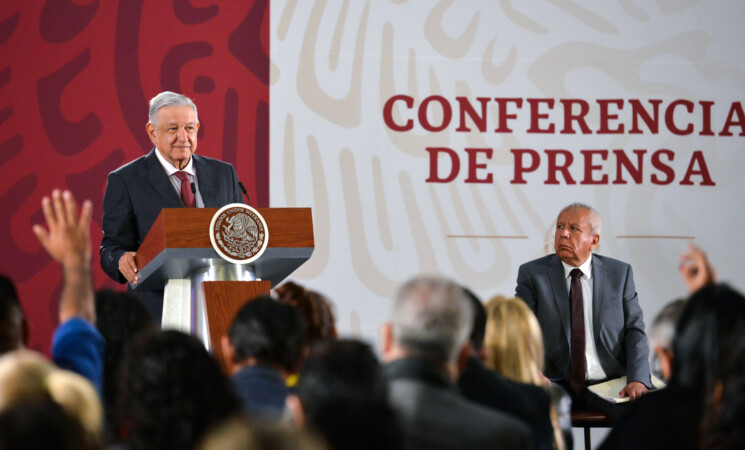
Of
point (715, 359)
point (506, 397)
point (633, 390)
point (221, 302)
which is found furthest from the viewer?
point (633, 390)

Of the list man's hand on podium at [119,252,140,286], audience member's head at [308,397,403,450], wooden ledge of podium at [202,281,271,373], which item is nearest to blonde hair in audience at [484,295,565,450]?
wooden ledge of podium at [202,281,271,373]

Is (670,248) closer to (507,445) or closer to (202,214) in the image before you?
(202,214)

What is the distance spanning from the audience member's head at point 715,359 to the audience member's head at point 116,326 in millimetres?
1285

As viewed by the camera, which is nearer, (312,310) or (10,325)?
(10,325)

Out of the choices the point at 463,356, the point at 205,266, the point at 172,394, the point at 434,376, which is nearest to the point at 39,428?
the point at 172,394

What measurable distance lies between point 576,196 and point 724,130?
112cm

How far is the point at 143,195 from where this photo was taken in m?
4.12

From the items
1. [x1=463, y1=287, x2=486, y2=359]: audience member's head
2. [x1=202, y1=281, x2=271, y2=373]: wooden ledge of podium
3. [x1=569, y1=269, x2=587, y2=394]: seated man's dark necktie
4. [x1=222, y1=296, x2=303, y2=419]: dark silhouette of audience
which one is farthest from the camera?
[x1=569, y1=269, x2=587, y2=394]: seated man's dark necktie

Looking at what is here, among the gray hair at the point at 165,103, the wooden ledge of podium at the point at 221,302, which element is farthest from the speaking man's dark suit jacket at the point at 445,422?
the gray hair at the point at 165,103

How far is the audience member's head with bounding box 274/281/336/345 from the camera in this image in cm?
296

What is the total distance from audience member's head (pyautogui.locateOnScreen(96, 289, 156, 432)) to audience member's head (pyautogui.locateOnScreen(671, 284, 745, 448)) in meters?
1.28

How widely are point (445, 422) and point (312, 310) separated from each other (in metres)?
1.03

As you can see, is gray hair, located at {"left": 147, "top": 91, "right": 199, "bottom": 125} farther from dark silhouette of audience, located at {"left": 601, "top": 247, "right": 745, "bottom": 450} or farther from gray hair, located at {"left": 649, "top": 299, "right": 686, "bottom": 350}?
dark silhouette of audience, located at {"left": 601, "top": 247, "right": 745, "bottom": 450}

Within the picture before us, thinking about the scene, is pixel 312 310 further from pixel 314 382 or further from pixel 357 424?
pixel 357 424
